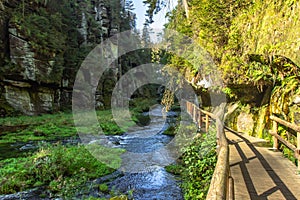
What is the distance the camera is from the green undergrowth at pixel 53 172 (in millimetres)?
7633

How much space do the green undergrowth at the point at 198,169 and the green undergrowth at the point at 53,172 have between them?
3.18m

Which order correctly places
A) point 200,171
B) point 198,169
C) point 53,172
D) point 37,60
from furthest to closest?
1. point 37,60
2. point 53,172
3. point 198,169
4. point 200,171

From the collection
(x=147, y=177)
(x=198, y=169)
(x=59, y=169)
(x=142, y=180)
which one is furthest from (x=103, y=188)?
(x=198, y=169)

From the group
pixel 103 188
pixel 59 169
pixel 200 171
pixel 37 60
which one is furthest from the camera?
pixel 37 60

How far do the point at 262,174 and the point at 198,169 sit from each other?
2.84 metres

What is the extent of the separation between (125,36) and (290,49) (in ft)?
134

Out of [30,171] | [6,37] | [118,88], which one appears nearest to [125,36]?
[118,88]

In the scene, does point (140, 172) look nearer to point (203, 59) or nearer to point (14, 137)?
point (203, 59)

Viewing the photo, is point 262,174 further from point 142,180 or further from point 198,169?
point 142,180

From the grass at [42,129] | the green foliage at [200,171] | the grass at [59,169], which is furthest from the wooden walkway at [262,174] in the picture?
the grass at [42,129]

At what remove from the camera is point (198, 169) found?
24.8 feet

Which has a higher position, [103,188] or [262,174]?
[262,174]

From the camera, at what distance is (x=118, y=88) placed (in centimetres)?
3703

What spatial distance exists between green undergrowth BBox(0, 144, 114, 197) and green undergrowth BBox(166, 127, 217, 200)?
3177 millimetres
